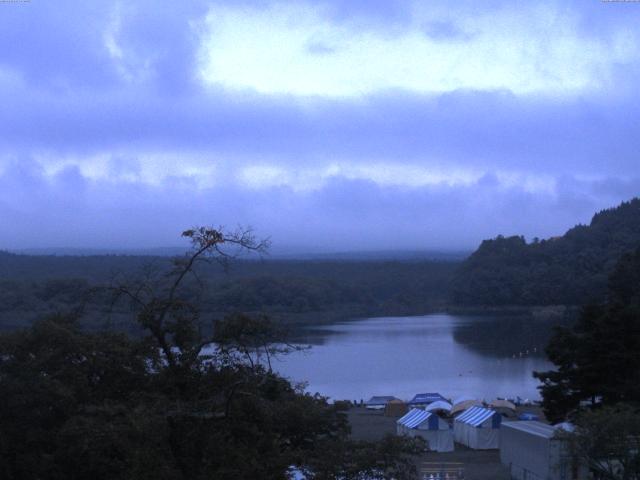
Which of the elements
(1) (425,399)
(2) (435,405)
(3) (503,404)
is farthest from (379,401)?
(3) (503,404)

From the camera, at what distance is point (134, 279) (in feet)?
17.0

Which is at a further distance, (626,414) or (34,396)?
(626,414)

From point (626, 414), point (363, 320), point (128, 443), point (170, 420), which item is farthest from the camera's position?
point (363, 320)

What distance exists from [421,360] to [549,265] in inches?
1368

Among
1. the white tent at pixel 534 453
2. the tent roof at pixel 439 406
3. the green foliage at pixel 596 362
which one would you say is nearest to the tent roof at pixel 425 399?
the tent roof at pixel 439 406

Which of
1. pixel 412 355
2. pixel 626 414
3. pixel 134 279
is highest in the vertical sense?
pixel 134 279

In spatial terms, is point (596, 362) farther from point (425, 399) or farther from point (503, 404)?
point (425, 399)

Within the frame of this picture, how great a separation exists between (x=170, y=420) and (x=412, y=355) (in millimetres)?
27913

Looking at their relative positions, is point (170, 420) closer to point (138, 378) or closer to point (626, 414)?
point (138, 378)

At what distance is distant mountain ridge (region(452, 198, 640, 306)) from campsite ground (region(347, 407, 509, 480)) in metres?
36.9

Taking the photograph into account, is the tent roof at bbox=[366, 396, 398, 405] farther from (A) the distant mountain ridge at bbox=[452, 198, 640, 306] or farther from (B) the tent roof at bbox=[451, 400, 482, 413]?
(A) the distant mountain ridge at bbox=[452, 198, 640, 306]

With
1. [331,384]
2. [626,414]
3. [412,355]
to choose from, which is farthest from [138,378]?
[412,355]

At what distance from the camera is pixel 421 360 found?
3067 cm

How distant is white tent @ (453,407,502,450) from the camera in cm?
1404
